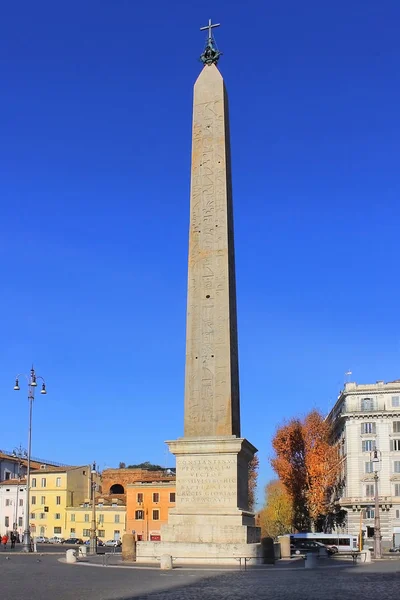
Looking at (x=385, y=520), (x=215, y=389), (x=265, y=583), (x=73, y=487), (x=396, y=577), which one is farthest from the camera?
(x=73, y=487)

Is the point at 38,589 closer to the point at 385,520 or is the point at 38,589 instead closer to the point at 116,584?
the point at 116,584

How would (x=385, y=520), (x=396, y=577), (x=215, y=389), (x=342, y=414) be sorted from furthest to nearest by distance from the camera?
(x=342, y=414)
(x=385, y=520)
(x=215, y=389)
(x=396, y=577)

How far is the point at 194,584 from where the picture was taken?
51.5ft

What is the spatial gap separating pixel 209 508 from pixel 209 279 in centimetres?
693

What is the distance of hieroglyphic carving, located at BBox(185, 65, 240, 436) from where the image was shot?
22.8m

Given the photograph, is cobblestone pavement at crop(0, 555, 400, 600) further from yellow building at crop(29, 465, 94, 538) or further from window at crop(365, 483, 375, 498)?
yellow building at crop(29, 465, 94, 538)

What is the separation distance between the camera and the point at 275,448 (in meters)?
60.2

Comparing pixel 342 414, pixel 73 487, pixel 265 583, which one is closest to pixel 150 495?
pixel 73 487

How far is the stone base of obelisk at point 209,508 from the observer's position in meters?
21.4

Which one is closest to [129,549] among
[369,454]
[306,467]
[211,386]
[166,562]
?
[166,562]

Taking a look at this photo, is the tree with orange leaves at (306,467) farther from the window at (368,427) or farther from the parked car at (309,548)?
the parked car at (309,548)

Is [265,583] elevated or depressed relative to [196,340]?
depressed

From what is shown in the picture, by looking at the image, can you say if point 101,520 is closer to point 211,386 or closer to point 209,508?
point 209,508

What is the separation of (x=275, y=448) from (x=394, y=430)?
9806 mm
